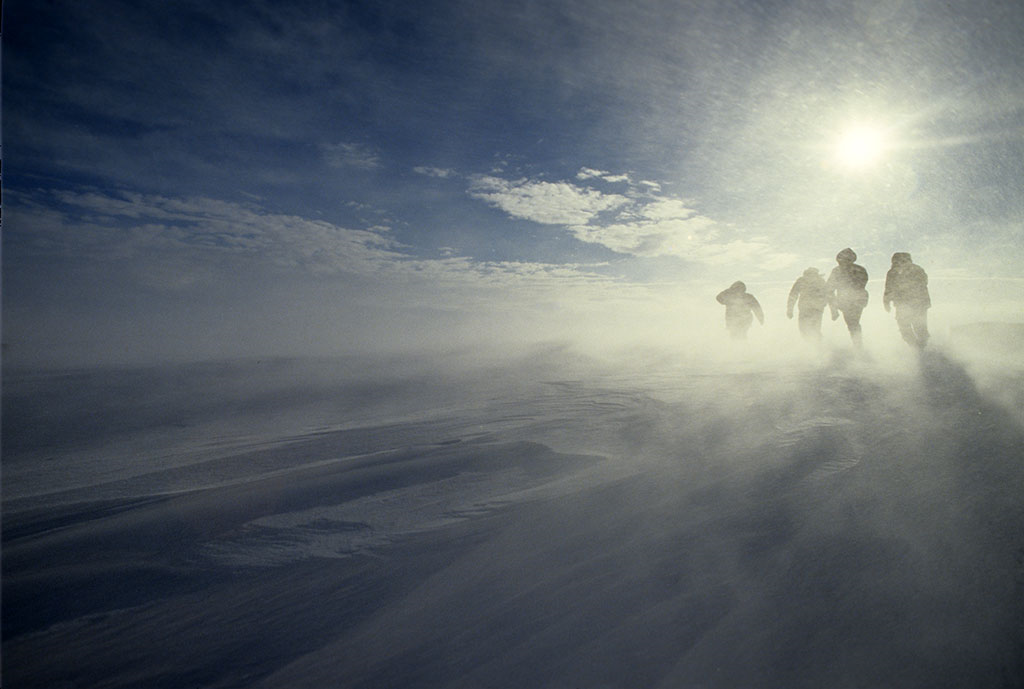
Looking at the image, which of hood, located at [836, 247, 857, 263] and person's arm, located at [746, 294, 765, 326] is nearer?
hood, located at [836, 247, 857, 263]

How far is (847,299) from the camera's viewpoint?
35.9ft

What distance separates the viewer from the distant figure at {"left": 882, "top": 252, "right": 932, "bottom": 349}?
9430mm

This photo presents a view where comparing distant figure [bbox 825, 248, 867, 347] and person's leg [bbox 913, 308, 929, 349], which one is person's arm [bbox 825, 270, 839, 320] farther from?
person's leg [bbox 913, 308, 929, 349]

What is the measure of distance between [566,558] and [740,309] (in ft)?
47.8

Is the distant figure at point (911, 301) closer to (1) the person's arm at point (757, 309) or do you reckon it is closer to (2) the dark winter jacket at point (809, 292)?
(2) the dark winter jacket at point (809, 292)

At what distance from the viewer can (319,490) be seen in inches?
145

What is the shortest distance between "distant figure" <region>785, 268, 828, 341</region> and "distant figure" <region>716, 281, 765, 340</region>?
80.7 inches

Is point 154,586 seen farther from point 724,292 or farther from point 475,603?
point 724,292

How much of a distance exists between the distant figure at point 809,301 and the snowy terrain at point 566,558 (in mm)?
7639

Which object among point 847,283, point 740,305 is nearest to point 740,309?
point 740,305

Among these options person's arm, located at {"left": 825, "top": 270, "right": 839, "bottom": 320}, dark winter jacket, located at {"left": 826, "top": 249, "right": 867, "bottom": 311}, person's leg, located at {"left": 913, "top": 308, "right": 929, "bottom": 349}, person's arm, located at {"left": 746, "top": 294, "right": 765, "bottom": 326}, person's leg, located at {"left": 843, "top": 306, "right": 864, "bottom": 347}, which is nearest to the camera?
person's leg, located at {"left": 913, "top": 308, "right": 929, "bottom": 349}

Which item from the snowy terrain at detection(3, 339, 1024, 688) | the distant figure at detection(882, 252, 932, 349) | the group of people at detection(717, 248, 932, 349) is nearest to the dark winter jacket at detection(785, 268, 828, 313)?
the group of people at detection(717, 248, 932, 349)

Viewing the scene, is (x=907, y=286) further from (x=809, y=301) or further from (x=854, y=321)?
(x=809, y=301)

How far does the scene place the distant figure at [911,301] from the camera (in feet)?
30.9
